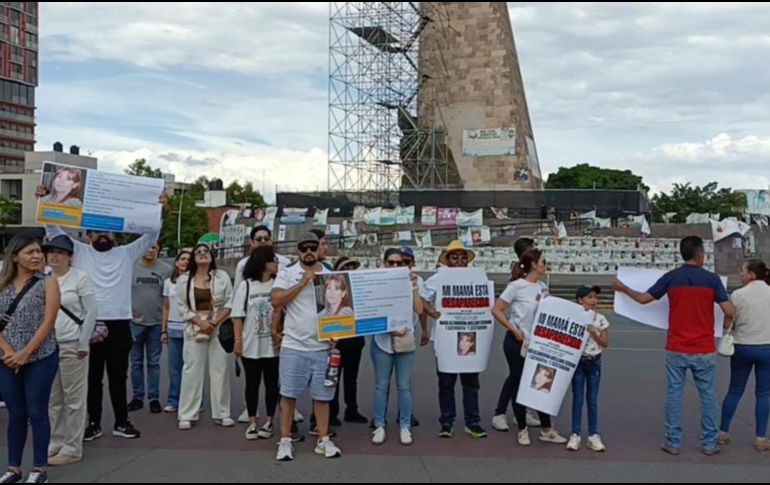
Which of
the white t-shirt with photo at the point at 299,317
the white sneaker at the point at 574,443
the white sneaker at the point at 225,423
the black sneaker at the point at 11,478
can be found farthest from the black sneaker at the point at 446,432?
the black sneaker at the point at 11,478

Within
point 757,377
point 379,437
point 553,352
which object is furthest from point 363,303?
point 757,377

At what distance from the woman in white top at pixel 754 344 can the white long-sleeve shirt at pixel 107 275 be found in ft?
18.2

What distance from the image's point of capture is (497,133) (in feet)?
137

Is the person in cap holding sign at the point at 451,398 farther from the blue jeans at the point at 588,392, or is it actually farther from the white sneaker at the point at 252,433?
the white sneaker at the point at 252,433

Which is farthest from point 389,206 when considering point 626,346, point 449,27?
point 626,346

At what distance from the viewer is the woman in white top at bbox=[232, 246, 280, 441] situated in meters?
6.92

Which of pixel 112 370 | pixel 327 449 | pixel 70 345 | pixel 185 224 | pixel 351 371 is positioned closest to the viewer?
pixel 70 345

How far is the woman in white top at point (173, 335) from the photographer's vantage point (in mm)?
7887

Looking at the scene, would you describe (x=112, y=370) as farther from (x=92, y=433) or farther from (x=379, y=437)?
(x=379, y=437)

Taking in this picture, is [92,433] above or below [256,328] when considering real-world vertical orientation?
below

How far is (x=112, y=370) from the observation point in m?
6.87

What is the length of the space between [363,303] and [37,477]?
9.21 ft

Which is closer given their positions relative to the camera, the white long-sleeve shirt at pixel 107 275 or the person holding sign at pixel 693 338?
the person holding sign at pixel 693 338

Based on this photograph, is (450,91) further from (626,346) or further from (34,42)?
(34,42)
